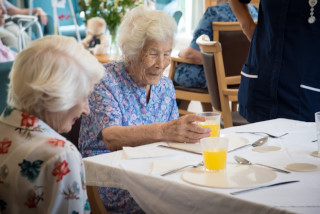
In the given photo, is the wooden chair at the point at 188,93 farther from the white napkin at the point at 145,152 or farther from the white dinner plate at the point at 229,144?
the white napkin at the point at 145,152

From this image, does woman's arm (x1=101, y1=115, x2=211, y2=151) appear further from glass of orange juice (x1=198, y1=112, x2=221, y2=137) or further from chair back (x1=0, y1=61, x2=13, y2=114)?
chair back (x1=0, y1=61, x2=13, y2=114)

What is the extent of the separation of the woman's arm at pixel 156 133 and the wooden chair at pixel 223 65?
1.46 meters

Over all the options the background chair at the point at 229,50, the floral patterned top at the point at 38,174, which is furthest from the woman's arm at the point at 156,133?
the background chair at the point at 229,50

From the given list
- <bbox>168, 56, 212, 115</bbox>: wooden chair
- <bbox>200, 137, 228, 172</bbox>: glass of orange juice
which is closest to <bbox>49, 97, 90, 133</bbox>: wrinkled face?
<bbox>200, 137, 228, 172</bbox>: glass of orange juice

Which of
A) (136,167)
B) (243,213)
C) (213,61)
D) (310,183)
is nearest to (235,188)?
(243,213)

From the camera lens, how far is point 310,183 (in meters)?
1.25

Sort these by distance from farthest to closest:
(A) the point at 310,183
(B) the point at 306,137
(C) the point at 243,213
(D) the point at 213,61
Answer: (D) the point at 213,61
(B) the point at 306,137
(A) the point at 310,183
(C) the point at 243,213

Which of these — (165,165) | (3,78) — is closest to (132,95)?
(165,165)

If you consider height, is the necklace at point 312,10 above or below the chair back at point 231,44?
above

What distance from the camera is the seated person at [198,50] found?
403cm

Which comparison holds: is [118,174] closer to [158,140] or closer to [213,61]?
[158,140]

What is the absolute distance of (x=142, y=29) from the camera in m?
2.02

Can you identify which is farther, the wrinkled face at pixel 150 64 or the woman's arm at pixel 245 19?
the woman's arm at pixel 245 19

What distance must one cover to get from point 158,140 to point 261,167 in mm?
475
